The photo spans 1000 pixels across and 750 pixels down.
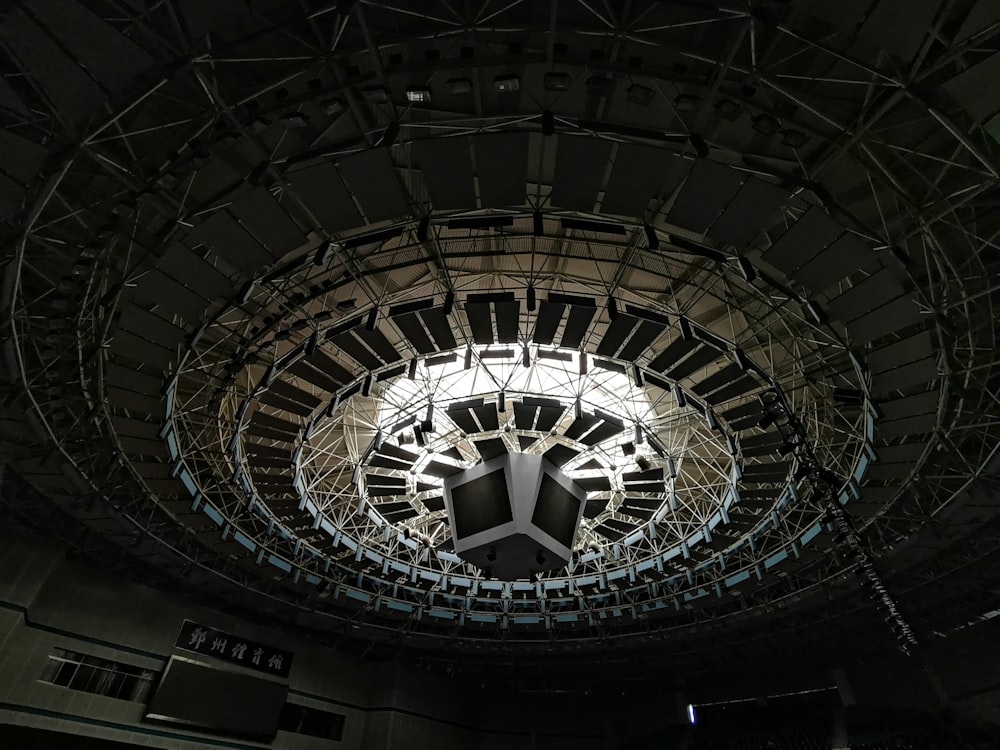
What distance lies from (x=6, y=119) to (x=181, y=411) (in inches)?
460

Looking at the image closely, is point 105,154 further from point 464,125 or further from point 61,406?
point 61,406

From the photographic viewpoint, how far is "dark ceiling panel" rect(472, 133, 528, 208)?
13844 millimetres

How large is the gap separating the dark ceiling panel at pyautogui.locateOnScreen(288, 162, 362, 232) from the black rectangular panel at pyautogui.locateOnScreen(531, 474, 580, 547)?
1587 centimetres

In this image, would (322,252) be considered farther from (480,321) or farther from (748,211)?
(748,211)

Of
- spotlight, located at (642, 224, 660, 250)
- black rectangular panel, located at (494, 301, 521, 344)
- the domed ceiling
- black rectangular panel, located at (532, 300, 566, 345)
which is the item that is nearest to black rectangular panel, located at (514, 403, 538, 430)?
the domed ceiling

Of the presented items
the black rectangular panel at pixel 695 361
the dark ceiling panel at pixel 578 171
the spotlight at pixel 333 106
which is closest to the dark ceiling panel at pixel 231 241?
the spotlight at pixel 333 106

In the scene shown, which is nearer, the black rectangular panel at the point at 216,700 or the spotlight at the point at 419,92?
the spotlight at the point at 419,92

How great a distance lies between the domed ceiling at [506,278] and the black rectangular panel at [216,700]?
13.8 feet

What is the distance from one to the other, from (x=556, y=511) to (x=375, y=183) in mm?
18070

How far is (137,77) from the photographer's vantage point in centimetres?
1191

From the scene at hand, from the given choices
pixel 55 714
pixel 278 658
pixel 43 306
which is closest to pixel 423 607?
pixel 278 658

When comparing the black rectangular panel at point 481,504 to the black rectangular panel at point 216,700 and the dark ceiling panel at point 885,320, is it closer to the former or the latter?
the dark ceiling panel at point 885,320

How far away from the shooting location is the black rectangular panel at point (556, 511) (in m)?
26.6

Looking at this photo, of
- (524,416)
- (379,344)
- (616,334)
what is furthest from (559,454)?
(379,344)
